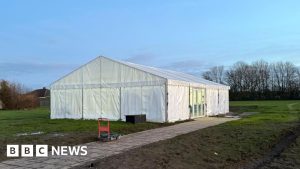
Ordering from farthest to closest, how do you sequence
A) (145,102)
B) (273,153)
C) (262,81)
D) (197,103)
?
(262,81), (197,103), (145,102), (273,153)

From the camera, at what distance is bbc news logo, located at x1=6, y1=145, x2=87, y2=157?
1077 cm

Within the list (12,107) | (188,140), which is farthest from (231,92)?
(188,140)

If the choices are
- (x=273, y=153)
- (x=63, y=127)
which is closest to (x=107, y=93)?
(x=63, y=127)

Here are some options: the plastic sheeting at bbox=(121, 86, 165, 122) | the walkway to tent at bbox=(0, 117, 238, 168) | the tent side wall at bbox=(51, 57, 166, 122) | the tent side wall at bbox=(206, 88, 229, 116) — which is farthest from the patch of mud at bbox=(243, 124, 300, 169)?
the tent side wall at bbox=(206, 88, 229, 116)

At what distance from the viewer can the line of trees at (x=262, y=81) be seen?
88.6m

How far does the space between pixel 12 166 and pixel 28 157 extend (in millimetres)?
1227

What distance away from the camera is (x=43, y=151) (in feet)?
36.6

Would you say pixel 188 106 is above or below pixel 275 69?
below

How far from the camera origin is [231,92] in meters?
87.8

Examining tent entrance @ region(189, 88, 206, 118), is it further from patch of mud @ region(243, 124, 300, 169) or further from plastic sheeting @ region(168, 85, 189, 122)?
patch of mud @ region(243, 124, 300, 169)

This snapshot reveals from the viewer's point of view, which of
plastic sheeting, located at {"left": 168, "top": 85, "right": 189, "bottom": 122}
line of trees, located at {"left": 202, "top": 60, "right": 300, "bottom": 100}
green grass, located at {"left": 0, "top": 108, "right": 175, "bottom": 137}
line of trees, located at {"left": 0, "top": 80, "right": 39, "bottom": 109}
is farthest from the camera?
line of trees, located at {"left": 202, "top": 60, "right": 300, "bottom": 100}

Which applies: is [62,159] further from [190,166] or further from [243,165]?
[243,165]

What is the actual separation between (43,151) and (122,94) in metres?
13.0

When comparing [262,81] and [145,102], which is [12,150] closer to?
[145,102]
